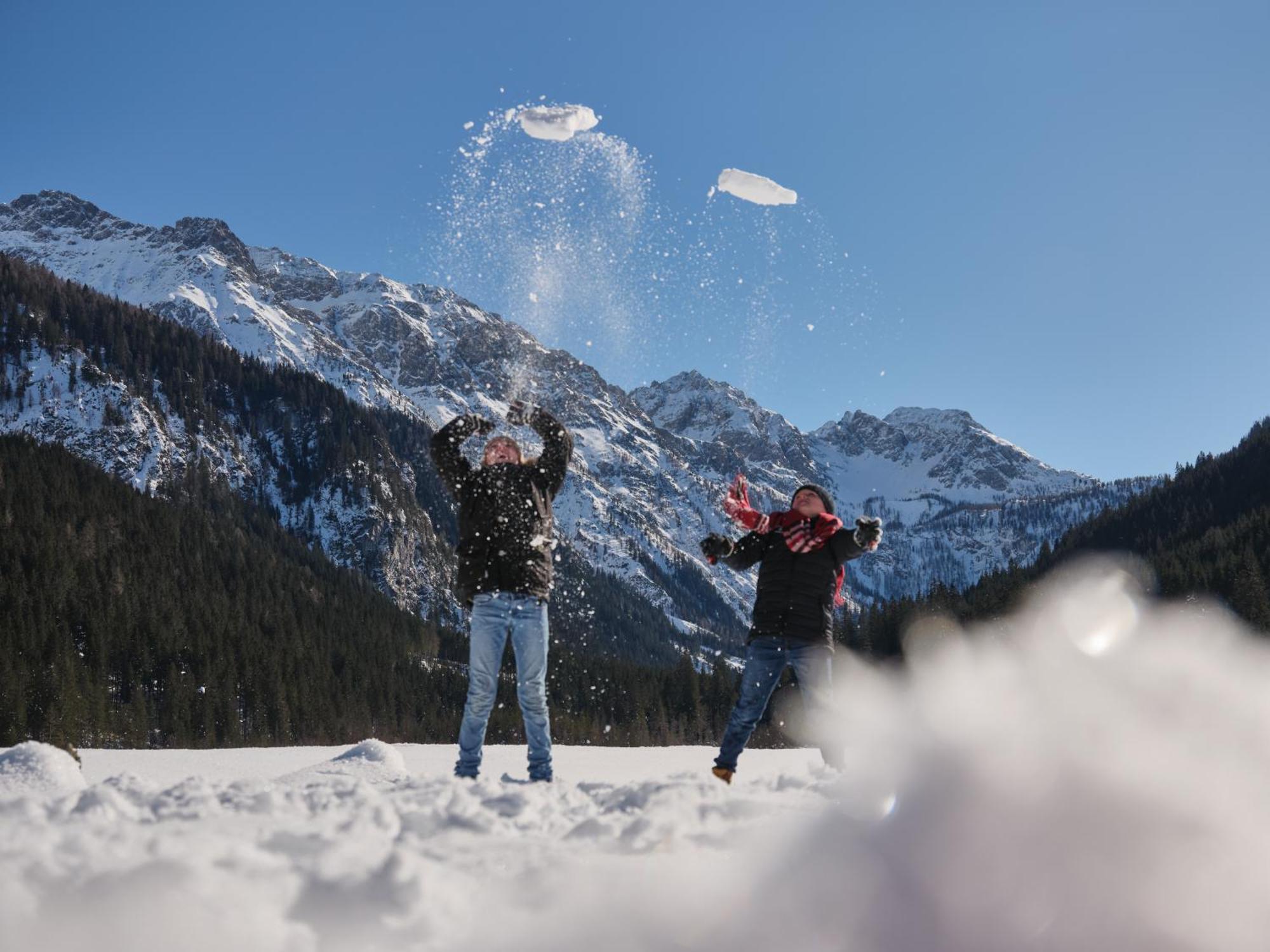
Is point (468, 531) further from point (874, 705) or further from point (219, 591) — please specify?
point (219, 591)

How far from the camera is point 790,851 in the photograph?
310cm

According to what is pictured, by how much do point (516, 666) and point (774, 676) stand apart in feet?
7.14

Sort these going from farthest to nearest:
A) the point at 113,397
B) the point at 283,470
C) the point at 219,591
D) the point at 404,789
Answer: the point at 283,470 < the point at 113,397 < the point at 219,591 < the point at 404,789

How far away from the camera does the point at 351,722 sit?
3054 inches

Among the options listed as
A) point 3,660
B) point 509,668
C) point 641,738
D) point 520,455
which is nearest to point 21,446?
point 3,660

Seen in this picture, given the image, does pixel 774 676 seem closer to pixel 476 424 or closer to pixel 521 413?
pixel 521 413

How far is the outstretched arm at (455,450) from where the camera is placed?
666 cm

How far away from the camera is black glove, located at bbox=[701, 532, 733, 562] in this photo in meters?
7.21

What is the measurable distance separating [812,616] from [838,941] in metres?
4.41

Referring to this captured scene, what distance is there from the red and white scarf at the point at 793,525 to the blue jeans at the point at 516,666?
6.78 feet

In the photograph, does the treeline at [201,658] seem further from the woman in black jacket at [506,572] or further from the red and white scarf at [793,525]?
the red and white scarf at [793,525]

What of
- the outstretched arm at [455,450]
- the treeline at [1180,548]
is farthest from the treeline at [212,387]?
the outstretched arm at [455,450]

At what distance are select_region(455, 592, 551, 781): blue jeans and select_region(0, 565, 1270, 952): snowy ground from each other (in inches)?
75.4

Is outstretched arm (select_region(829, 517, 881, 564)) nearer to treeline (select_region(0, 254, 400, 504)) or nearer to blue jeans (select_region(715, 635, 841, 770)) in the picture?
blue jeans (select_region(715, 635, 841, 770))
